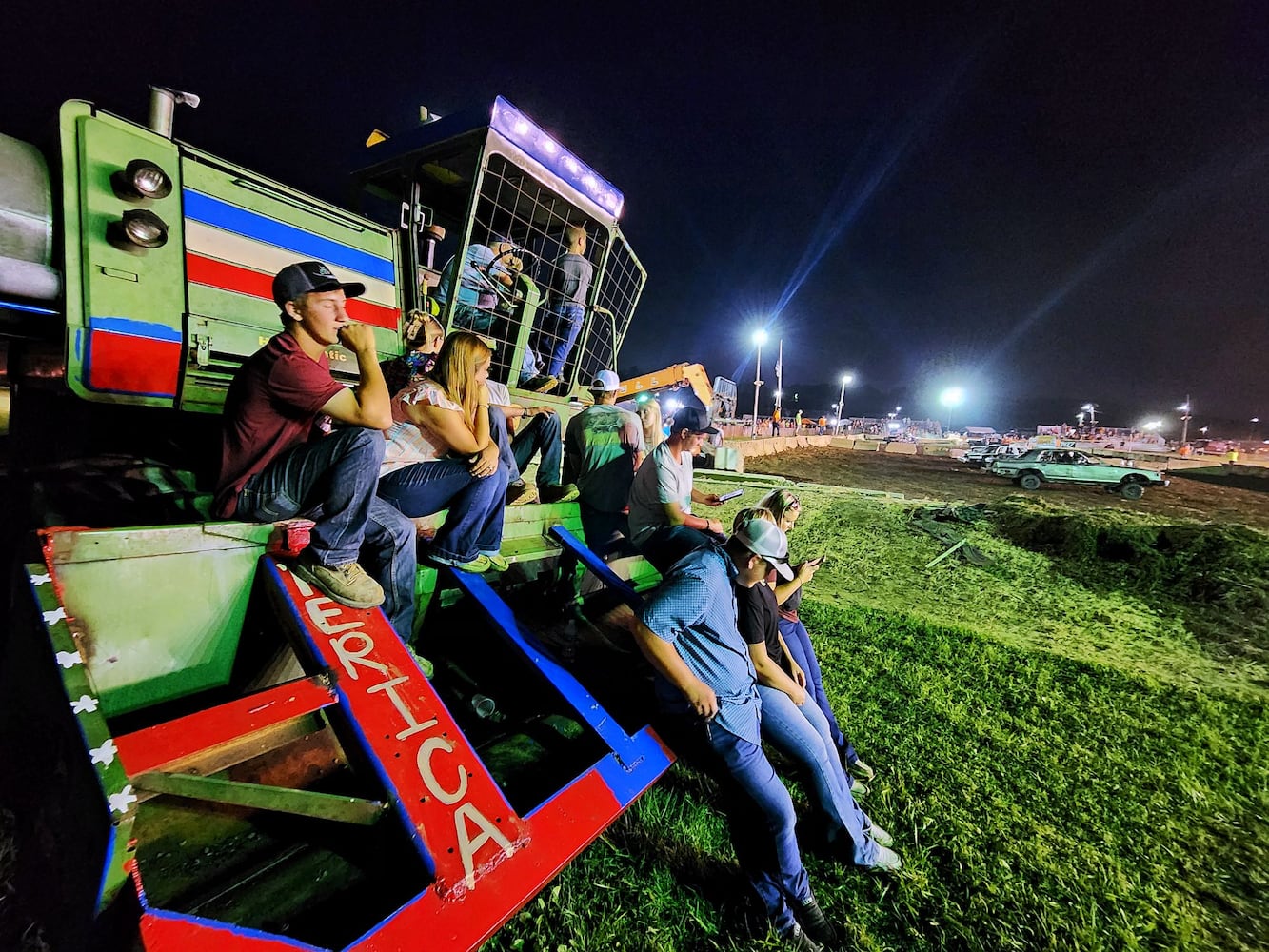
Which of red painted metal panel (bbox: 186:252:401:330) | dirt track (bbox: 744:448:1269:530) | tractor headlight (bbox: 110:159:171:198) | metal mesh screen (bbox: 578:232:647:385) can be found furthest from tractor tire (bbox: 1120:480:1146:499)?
tractor headlight (bbox: 110:159:171:198)

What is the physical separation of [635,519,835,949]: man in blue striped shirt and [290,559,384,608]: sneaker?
122 centimetres

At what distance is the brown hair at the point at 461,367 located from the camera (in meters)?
2.82

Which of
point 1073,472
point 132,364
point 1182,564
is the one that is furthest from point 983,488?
point 132,364

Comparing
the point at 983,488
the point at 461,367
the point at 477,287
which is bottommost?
the point at 983,488

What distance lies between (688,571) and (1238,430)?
16875 cm

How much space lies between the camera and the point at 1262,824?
8.97 feet

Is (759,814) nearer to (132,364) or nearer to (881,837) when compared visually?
(881,837)

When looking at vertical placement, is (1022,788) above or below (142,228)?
below

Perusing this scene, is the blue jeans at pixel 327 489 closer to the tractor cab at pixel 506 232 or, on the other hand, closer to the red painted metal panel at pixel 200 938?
the red painted metal panel at pixel 200 938

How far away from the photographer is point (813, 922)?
6.92 feet

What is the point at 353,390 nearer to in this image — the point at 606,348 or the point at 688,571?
the point at 688,571

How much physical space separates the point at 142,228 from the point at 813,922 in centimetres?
451

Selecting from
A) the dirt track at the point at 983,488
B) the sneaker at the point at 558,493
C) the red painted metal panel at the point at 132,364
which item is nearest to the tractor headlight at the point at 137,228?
the red painted metal panel at the point at 132,364

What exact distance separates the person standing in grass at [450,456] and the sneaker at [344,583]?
59 centimetres
